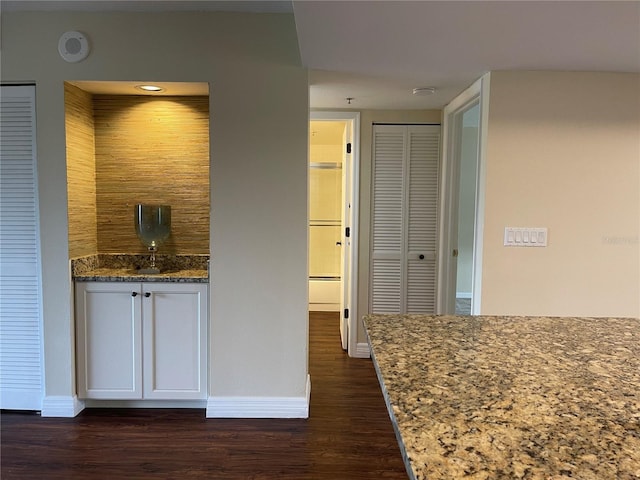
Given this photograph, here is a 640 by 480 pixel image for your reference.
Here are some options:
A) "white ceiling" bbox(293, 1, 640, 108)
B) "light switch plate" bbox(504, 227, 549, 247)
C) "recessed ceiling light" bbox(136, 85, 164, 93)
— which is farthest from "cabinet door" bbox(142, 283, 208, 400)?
"light switch plate" bbox(504, 227, 549, 247)

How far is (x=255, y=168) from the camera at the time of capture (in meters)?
2.37

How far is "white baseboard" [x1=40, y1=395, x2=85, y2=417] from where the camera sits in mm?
2461

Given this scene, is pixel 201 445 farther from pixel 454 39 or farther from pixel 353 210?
pixel 454 39

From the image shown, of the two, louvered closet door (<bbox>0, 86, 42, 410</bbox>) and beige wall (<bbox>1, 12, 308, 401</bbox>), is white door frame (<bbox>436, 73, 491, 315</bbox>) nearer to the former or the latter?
beige wall (<bbox>1, 12, 308, 401</bbox>)

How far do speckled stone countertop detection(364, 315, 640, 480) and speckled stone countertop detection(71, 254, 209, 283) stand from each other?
1.49 metres

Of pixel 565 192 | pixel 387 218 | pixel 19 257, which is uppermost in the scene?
pixel 565 192

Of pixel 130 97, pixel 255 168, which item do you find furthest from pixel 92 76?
pixel 255 168

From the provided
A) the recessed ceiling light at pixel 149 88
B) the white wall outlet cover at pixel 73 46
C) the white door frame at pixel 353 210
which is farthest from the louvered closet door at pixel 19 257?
the white door frame at pixel 353 210

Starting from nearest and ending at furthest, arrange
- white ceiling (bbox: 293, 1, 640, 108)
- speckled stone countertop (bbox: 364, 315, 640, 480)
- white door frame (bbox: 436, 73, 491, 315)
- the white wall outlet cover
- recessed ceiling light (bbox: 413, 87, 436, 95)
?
speckled stone countertop (bbox: 364, 315, 640, 480) → white ceiling (bbox: 293, 1, 640, 108) → the white wall outlet cover → recessed ceiling light (bbox: 413, 87, 436, 95) → white door frame (bbox: 436, 73, 491, 315)

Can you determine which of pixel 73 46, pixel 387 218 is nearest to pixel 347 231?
pixel 387 218

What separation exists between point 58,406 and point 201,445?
0.99m

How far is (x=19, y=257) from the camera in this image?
8.02ft

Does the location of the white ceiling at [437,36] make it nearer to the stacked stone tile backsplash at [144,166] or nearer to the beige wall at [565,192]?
the beige wall at [565,192]

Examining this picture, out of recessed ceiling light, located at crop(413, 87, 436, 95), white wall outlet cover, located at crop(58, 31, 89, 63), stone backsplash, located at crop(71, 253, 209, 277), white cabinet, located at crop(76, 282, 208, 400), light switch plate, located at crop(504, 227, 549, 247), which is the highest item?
white wall outlet cover, located at crop(58, 31, 89, 63)
